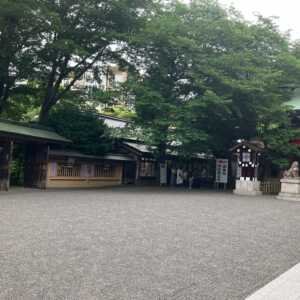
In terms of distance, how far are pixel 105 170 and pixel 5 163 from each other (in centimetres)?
836

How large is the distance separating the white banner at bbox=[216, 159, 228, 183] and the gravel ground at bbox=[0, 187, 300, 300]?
49.2ft

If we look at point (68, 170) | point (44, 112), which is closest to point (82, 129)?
point (68, 170)

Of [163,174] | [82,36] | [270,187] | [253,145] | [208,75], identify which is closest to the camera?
[208,75]

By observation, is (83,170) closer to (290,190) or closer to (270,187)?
(270,187)

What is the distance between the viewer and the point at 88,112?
24.3m

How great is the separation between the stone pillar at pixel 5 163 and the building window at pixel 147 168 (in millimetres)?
12358

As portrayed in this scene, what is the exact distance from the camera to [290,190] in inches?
806

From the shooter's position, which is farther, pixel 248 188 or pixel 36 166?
pixel 248 188

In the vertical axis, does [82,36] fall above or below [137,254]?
above

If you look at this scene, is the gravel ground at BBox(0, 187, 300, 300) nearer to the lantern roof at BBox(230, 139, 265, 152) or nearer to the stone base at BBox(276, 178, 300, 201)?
the stone base at BBox(276, 178, 300, 201)

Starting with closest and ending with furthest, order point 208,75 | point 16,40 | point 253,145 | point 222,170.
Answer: point 16,40 → point 208,75 → point 253,145 → point 222,170

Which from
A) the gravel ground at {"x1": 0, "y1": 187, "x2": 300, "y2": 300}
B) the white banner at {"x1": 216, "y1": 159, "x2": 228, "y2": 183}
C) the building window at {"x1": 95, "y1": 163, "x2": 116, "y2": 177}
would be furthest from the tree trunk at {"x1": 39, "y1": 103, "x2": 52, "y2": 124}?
the gravel ground at {"x1": 0, "y1": 187, "x2": 300, "y2": 300}

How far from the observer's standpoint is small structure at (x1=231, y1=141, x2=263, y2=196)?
871 inches

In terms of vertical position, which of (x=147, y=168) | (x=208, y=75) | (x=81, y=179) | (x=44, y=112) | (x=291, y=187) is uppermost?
(x=208, y=75)
